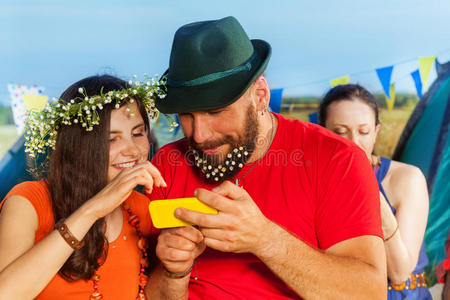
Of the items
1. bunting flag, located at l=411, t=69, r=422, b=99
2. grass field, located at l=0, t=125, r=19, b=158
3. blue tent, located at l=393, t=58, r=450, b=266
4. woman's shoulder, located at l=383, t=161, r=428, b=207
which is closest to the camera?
woman's shoulder, located at l=383, t=161, r=428, b=207

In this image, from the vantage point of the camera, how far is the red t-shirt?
181 centimetres

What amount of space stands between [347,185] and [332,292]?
1.35 feet

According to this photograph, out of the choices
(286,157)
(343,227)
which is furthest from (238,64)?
(343,227)

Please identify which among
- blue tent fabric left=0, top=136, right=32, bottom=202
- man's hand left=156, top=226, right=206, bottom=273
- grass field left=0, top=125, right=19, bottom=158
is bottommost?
grass field left=0, top=125, right=19, bottom=158

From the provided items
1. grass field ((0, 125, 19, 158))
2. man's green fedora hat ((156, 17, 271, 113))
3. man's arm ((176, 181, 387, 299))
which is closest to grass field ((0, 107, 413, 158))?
grass field ((0, 125, 19, 158))

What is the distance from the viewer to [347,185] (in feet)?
6.01

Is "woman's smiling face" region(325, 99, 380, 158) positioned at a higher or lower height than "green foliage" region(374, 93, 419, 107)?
higher

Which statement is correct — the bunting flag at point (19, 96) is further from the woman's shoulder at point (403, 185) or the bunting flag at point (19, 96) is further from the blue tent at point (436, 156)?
the blue tent at point (436, 156)

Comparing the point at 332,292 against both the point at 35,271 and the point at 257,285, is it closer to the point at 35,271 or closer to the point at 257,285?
the point at 257,285

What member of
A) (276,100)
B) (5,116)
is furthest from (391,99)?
(5,116)

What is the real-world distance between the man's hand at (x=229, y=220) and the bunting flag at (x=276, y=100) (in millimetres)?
2408

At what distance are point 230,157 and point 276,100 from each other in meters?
2.03

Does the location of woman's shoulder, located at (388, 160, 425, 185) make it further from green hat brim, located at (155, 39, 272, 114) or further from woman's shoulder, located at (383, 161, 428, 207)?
green hat brim, located at (155, 39, 272, 114)

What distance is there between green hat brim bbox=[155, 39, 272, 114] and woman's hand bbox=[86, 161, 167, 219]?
0.28 m
